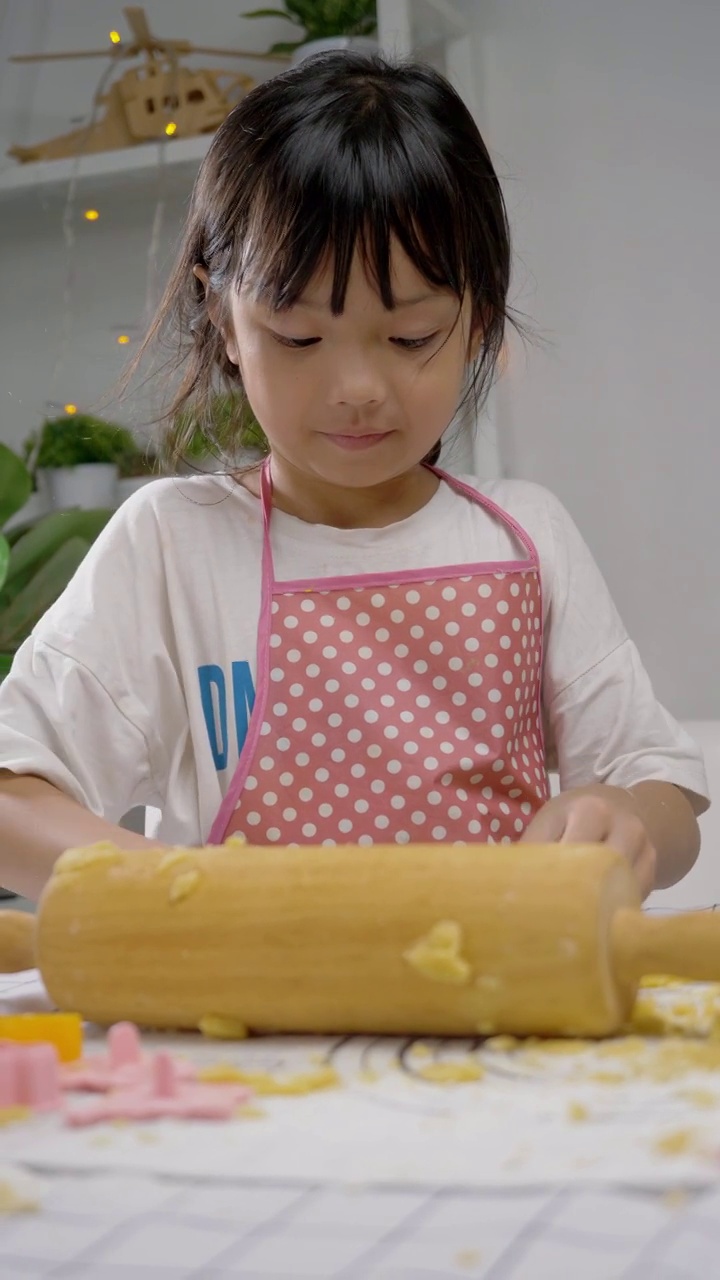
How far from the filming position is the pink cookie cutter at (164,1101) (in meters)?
0.40

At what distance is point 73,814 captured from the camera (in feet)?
2.44

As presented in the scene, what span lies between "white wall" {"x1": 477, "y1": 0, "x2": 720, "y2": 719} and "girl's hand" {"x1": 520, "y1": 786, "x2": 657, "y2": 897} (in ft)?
4.05

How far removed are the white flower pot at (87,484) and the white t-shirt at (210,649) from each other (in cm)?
114

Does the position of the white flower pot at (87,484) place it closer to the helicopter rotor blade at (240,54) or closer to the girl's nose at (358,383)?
the helicopter rotor blade at (240,54)

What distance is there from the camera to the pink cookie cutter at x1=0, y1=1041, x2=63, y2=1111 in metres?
0.42

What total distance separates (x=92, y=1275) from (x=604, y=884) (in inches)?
9.5

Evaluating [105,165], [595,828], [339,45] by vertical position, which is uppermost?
[339,45]

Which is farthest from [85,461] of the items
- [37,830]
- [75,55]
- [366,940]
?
[366,940]

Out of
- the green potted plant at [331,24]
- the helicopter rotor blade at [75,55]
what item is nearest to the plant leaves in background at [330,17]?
the green potted plant at [331,24]

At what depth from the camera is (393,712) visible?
90 cm

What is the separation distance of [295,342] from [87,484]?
136 cm

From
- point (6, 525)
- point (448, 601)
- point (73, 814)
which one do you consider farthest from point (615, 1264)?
point (6, 525)

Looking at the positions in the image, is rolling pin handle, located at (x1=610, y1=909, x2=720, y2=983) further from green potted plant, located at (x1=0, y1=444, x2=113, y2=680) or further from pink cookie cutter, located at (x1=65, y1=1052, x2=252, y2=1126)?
green potted plant, located at (x1=0, y1=444, x2=113, y2=680)

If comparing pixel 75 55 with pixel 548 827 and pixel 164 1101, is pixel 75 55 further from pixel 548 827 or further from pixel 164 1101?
pixel 164 1101
